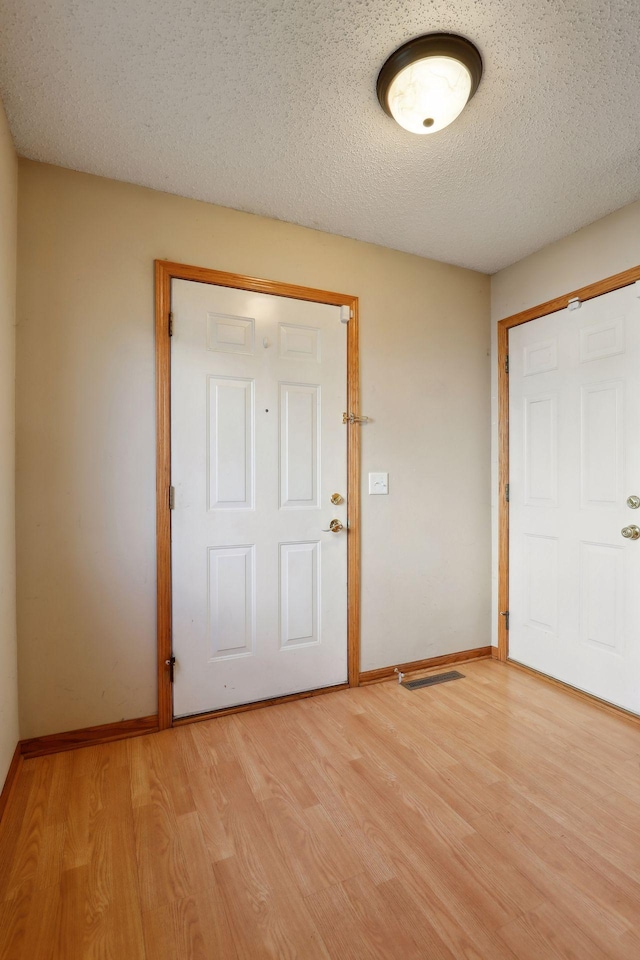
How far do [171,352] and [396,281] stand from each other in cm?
140

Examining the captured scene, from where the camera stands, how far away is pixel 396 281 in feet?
8.84

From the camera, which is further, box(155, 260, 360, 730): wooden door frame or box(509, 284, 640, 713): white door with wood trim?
box(509, 284, 640, 713): white door with wood trim

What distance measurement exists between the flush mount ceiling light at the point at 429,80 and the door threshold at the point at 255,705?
8.29ft

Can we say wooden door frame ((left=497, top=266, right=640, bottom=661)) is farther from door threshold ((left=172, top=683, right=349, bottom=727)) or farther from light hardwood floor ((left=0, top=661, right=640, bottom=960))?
door threshold ((left=172, top=683, right=349, bottom=727))

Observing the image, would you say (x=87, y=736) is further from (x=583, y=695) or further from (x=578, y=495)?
(x=578, y=495)

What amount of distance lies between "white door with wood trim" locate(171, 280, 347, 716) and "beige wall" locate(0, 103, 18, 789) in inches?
24.8

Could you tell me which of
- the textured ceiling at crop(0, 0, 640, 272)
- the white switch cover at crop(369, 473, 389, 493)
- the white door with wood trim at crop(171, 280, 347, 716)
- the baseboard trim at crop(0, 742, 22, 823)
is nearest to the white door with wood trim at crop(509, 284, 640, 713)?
the textured ceiling at crop(0, 0, 640, 272)

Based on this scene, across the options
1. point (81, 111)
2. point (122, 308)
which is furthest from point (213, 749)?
point (81, 111)

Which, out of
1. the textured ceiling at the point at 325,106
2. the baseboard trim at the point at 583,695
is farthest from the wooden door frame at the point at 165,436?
the baseboard trim at the point at 583,695

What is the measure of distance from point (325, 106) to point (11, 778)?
2715 mm

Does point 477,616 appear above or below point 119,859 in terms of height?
above

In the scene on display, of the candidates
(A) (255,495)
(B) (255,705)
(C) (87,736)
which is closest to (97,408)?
(A) (255,495)

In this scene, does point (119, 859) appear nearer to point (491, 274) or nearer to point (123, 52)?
point (123, 52)

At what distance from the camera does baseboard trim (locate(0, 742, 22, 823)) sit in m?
1.57
